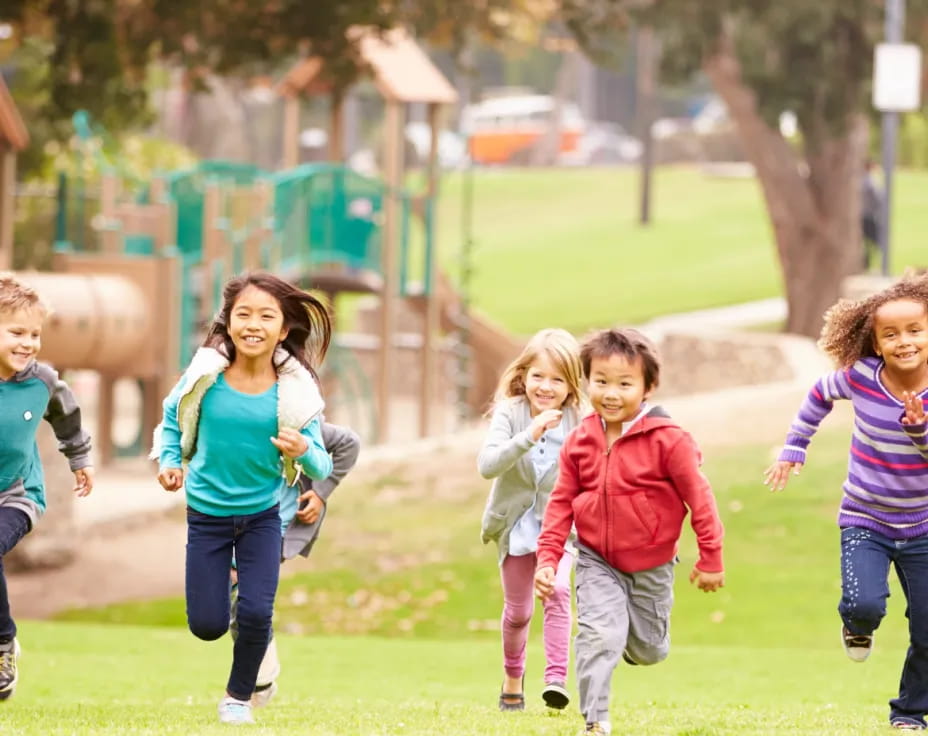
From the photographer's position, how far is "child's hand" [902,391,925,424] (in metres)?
6.15

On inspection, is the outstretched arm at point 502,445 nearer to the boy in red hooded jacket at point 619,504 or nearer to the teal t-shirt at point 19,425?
the boy in red hooded jacket at point 619,504

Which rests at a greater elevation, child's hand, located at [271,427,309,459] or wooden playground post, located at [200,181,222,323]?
child's hand, located at [271,427,309,459]

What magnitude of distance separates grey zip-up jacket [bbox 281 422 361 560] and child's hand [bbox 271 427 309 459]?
912 millimetres

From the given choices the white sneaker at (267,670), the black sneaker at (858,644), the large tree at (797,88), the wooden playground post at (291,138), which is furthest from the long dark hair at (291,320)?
the wooden playground post at (291,138)

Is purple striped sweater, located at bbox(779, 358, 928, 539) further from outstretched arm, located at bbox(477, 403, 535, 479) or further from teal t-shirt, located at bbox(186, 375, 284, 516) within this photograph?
teal t-shirt, located at bbox(186, 375, 284, 516)

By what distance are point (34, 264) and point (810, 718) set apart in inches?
737

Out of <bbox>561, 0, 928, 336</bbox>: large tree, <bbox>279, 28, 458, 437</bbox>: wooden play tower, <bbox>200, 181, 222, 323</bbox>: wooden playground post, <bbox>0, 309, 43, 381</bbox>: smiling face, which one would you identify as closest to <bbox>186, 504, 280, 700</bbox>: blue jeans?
<bbox>0, 309, 43, 381</bbox>: smiling face

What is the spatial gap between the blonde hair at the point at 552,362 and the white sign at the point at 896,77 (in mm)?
11513

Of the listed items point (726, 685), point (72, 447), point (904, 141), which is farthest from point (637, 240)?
point (72, 447)

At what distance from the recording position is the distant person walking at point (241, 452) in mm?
6188

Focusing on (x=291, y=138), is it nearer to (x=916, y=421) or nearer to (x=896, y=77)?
(x=896, y=77)

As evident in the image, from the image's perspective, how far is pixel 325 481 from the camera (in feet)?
23.5

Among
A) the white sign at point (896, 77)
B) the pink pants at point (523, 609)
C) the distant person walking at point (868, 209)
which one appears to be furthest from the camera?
the distant person walking at point (868, 209)

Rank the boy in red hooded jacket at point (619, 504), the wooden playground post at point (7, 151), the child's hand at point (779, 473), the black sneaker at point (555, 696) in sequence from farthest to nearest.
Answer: the wooden playground post at point (7, 151) < the black sneaker at point (555, 696) < the child's hand at point (779, 473) < the boy in red hooded jacket at point (619, 504)
